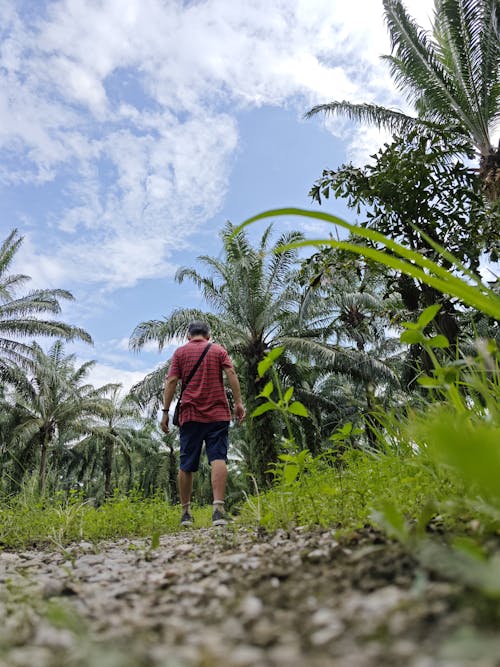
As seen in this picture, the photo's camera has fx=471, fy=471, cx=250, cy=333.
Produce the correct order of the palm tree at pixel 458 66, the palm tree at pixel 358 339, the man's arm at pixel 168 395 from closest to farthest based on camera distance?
the man's arm at pixel 168 395 < the palm tree at pixel 458 66 < the palm tree at pixel 358 339

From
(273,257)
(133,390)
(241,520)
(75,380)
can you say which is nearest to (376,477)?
(241,520)

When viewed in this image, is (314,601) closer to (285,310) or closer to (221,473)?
(221,473)

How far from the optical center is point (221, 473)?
4.09m

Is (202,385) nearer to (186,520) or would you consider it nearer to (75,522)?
(186,520)

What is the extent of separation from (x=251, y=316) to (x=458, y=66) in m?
8.35

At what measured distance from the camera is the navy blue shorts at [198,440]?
4.30m

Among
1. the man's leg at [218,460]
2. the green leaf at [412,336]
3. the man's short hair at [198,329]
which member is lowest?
the man's leg at [218,460]

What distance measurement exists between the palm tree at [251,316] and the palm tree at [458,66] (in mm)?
5613

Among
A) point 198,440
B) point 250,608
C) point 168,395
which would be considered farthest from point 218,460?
point 250,608

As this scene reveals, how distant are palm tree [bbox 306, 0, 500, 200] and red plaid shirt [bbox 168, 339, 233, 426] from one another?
284 inches

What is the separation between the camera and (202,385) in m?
4.37

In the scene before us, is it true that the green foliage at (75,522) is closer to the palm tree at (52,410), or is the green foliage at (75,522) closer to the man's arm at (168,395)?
the man's arm at (168,395)

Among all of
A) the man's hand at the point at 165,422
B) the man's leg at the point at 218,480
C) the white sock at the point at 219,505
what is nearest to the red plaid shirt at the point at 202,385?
the man's hand at the point at 165,422

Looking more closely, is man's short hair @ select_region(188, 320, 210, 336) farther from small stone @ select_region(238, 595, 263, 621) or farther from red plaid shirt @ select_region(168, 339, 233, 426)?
small stone @ select_region(238, 595, 263, 621)
